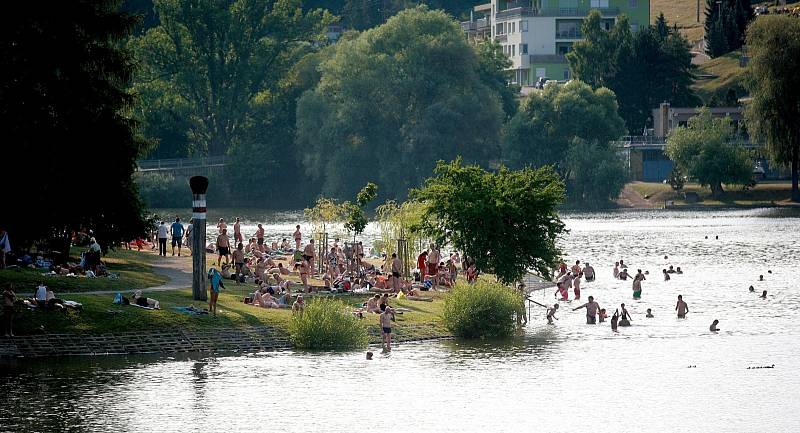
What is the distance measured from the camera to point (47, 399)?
39.2 metres

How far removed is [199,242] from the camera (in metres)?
50.0

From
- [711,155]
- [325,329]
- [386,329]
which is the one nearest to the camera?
[325,329]

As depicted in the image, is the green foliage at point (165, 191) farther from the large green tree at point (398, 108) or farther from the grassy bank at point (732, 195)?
the grassy bank at point (732, 195)

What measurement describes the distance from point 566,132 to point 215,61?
104ft

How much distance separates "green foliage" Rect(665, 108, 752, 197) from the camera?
12188 centimetres

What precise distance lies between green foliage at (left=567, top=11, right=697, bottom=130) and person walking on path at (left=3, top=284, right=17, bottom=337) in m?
103

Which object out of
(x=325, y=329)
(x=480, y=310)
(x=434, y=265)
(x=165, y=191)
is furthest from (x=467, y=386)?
(x=165, y=191)

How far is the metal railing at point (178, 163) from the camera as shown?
128 m

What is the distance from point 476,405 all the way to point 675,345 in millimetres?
12509

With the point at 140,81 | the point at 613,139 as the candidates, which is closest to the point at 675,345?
the point at 613,139

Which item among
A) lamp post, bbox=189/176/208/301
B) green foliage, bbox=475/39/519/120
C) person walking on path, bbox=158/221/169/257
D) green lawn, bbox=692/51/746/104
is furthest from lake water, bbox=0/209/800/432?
green lawn, bbox=692/51/746/104

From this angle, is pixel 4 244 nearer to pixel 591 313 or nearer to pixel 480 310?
pixel 480 310

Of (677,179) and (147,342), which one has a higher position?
(677,179)

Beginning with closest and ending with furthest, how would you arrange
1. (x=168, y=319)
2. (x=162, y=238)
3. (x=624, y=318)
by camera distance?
(x=168, y=319) < (x=624, y=318) < (x=162, y=238)
